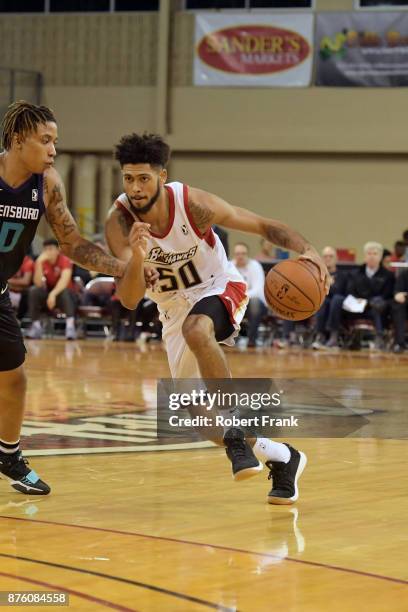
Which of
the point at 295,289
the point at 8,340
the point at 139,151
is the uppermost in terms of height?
the point at 139,151

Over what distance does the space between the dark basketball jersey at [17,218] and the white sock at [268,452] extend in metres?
1.37

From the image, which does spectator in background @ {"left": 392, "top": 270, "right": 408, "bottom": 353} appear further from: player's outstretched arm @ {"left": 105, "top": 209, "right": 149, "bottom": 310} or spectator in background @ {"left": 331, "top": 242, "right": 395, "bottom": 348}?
player's outstretched arm @ {"left": 105, "top": 209, "right": 149, "bottom": 310}

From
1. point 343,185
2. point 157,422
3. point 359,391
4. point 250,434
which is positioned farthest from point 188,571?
point 343,185

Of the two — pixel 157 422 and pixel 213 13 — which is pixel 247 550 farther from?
pixel 213 13

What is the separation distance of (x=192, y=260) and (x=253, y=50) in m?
17.4

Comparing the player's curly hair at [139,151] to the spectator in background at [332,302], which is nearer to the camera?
the player's curly hair at [139,151]

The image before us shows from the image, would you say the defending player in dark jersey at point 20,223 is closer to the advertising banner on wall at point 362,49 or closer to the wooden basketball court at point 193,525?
the wooden basketball court at point 193,525

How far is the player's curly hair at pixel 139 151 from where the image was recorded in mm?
5359

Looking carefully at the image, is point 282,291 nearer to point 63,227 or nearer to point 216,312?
point 216,312

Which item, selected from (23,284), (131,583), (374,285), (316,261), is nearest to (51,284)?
(23,284)

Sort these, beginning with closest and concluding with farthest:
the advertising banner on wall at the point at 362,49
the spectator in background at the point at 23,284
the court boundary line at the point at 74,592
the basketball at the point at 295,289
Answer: the court boundary line at the point at 74,592, the basketball at the point at 295,289, the spectator in background at the point at 23,284, the advertising banner on wall at the point at 362,49

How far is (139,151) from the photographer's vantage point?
5355 mm

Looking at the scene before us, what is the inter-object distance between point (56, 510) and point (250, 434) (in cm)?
97

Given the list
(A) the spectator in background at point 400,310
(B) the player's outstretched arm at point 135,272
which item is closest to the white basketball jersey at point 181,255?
(B) the player's outstretched arm at point 135,272
